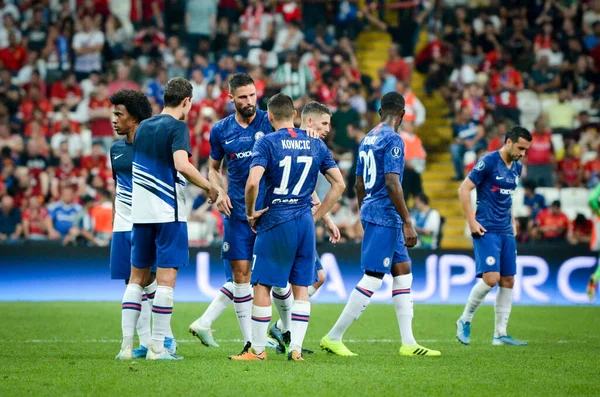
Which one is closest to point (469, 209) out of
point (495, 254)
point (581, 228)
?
point (495, 254)

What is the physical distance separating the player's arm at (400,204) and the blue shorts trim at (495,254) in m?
2.39

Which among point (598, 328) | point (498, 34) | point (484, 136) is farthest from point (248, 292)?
point (498, 34)

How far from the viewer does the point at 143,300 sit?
32.2ft

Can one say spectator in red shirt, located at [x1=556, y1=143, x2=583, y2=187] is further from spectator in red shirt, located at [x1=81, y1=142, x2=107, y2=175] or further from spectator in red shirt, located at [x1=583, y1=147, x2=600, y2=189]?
spectator in red shirt, located at [x1=81, y1=142, x2=107, y2=175]

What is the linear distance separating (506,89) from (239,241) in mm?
15101

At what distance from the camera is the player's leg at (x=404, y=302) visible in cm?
993

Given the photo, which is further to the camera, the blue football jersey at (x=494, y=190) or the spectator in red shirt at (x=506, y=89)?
the spectator in red shirt at (x=506, y=89)

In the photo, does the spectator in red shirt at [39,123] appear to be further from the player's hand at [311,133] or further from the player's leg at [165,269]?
the player's hand at [311,133]

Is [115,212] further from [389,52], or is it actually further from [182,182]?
[389,52]

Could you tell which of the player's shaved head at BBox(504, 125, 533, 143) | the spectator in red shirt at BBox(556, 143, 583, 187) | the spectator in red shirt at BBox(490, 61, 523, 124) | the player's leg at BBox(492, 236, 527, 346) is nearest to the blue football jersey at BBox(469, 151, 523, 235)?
the player's leg at BBox(492, 236, 527, 346)

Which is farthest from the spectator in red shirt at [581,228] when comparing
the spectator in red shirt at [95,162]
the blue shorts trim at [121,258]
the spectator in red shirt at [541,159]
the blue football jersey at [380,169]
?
the blue shorts trim at [121,258]

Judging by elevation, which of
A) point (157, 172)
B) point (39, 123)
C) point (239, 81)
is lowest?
point (157, 172)

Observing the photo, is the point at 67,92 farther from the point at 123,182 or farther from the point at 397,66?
the point at 123,182

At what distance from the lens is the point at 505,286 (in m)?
12.0
